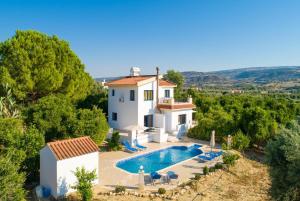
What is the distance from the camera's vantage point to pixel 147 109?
29891 mm

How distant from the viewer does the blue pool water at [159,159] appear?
1922 centimetres

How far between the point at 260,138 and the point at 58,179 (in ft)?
59.0

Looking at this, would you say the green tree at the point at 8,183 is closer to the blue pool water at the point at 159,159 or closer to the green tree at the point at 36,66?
the blue pool water at the point at 159,159

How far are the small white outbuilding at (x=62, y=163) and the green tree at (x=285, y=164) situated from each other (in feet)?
31.0

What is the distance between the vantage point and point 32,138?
1505cm

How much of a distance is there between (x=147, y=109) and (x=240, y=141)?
11362mm

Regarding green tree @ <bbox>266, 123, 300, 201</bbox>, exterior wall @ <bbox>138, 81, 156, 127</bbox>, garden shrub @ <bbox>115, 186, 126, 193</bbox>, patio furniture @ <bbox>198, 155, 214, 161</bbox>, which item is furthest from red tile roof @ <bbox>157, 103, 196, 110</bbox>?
green tree @ <bbox>266, 123, 300, 201</bbox>

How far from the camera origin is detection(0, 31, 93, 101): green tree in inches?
989

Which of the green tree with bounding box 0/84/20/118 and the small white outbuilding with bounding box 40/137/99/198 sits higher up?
the green tree with bounding box 0/84/20/118

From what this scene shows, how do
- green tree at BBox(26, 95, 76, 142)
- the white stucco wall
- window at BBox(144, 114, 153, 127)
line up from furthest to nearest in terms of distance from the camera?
window at BBox(144, 114, 153, 127)
green tree at BBox(26, 95, 76, 142)
the white stucco wall

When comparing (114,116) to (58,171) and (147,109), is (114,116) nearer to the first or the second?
(147,109)

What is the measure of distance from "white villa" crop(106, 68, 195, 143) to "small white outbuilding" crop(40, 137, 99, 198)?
1326cm

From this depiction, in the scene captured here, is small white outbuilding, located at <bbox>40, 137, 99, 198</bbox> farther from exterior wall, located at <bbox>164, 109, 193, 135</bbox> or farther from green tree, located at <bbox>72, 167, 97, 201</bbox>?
exterior wall, located at <bbox>164, 109, 193, 135</bbox>

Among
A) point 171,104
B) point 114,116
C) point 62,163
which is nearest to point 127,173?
point 62,163
